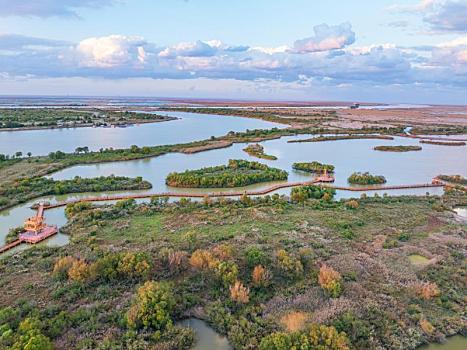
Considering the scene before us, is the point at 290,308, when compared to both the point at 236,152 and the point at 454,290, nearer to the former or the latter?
the point at 454,290

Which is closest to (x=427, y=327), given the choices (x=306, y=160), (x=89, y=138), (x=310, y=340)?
(x=310, y=340)

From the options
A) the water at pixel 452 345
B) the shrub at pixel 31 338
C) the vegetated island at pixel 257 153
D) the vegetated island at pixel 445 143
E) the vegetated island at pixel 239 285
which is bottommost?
the water at pixel 452 345

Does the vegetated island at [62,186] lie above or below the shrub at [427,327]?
above

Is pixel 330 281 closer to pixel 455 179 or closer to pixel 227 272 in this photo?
pixel 227 272

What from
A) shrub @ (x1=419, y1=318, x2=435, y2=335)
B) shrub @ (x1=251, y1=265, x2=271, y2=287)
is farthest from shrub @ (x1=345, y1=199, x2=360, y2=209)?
shrub @ (x1=419, y1=318, x2=435, y2=335)

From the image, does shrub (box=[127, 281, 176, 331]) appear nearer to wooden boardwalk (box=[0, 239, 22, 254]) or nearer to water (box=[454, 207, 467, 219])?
wooden boardwalk (box=[0, 239, 22, 254])

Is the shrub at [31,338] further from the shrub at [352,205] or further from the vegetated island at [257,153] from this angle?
the vegetated island at [257,153]

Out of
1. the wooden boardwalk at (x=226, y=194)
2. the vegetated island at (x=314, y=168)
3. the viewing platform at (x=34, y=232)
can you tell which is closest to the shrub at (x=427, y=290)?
the wooden boardwalk at (x=226, y=194)
